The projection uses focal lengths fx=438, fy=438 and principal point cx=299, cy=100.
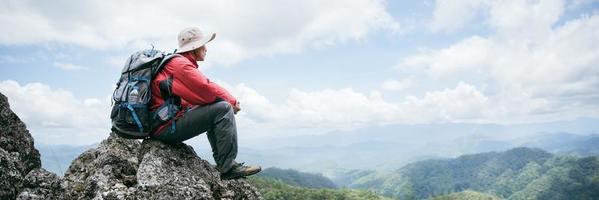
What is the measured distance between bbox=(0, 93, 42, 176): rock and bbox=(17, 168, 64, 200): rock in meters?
1.28

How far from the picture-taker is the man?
7641 mm

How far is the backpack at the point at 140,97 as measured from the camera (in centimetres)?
771

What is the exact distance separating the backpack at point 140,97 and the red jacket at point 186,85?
0.30 feet

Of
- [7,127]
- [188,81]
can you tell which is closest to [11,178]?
[7,127]

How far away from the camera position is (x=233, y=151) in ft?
27.4

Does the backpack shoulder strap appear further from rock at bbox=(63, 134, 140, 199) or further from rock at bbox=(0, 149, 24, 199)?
rock at bbox=(0, 149, 24, 199)

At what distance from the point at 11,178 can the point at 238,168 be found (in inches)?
152

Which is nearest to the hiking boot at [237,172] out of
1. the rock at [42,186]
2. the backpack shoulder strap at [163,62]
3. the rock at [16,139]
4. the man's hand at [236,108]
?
the man's hand at [236,108]

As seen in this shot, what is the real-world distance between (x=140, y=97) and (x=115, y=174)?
1.50 metres

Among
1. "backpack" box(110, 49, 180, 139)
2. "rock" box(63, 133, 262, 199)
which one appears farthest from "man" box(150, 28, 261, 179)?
"rock" box(63, 133, 262, 199)

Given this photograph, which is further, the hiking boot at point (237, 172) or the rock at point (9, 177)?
the hiking boot at point (237, 172)

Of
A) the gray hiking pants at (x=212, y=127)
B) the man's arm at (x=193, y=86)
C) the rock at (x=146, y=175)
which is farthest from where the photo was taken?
the gray hiking pants at (x=212, y=127)

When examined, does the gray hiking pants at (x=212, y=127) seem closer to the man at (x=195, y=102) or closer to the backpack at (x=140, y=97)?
the man at (x=195, y=102)

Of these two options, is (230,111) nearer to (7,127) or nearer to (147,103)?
(147,103)
